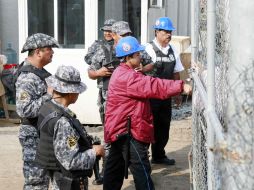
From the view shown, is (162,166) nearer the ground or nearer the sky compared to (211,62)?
nearer the ground

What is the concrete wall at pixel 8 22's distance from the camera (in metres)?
10.5

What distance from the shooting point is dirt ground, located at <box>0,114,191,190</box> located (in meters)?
5.50

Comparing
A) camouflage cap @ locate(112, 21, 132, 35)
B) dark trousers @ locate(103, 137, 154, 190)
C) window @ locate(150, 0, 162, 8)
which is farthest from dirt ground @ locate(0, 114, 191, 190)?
window @ locate(150, 0, 162, 8)

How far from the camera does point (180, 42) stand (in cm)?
976

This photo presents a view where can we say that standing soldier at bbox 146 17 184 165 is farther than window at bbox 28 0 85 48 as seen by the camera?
No

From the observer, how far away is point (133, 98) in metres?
4.17

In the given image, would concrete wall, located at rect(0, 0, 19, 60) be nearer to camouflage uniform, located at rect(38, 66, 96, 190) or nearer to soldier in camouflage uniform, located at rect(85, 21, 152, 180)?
soldier in camouflage uniform, located at rect(85, 21, 152, 180)

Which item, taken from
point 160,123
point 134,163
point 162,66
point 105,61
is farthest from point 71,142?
point 160,123

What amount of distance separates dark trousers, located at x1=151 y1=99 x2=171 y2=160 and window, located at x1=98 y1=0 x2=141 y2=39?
2329mm

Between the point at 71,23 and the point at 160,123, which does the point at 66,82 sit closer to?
the point at 160,123

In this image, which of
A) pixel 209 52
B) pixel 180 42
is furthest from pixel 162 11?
pixel 209 52

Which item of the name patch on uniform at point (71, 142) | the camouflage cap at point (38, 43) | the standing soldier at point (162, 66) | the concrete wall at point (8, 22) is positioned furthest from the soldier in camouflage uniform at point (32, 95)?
the concrete wall at point (8, 22)

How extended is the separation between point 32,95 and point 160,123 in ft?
8.23

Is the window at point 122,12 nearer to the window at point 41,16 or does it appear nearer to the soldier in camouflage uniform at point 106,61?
the window at point 41,16
